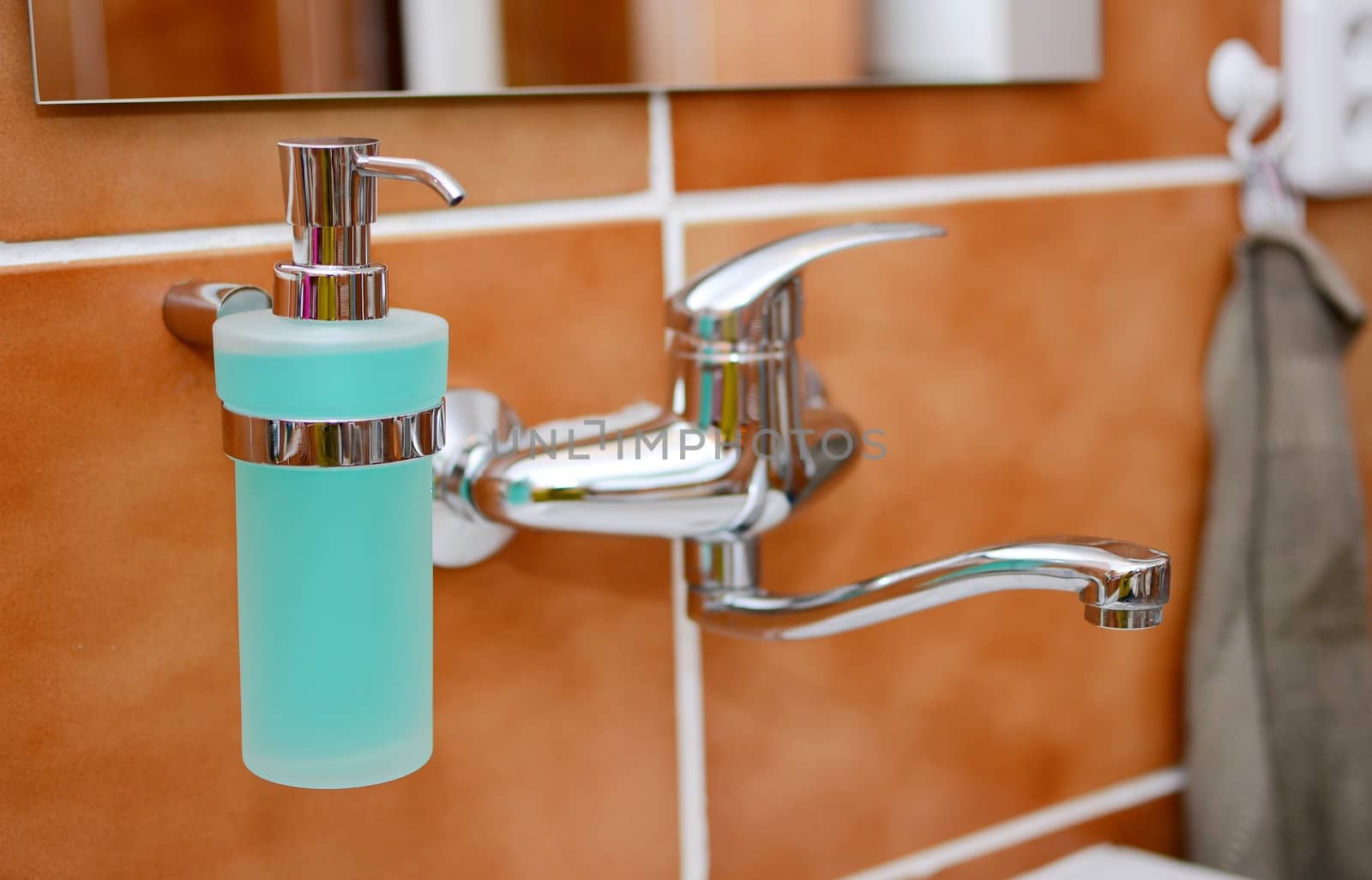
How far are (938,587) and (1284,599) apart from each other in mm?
284

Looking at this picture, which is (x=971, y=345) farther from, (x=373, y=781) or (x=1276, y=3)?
(x=373, y=781)

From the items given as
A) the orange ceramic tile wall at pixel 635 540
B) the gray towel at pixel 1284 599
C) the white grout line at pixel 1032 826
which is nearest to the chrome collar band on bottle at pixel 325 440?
the orange ceramic tile wall at pixel 635 540

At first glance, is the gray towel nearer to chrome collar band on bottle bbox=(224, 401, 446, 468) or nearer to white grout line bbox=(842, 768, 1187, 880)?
white grout line bbox=(842, 768, 1187, 880)

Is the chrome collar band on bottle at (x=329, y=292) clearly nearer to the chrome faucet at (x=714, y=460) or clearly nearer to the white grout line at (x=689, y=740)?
the chrome faucet at (x=714, y=460)

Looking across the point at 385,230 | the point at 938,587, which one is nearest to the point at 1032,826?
the point at 938,587

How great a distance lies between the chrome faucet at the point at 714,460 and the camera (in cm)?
45

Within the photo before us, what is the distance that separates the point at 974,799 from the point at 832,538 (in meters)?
0.15

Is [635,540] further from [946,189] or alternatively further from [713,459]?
[946,189]

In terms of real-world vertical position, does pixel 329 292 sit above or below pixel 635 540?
above

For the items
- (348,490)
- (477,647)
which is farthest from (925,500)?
(348,490)

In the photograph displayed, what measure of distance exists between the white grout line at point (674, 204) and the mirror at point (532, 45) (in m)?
0.03

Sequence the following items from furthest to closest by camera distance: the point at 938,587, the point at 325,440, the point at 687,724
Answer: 1. the point at 687,724
2. the point at 938,587
3. the point at 325,440

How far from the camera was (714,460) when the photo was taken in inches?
18.4

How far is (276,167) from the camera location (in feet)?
1.45
